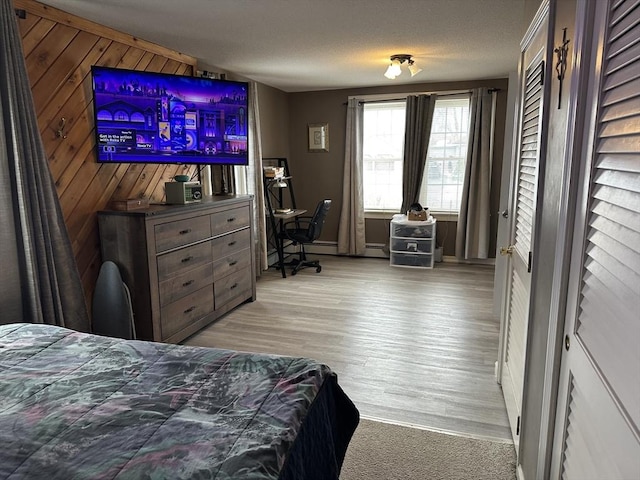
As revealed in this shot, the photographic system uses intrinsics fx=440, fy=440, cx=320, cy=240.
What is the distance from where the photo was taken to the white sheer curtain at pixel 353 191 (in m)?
5.86

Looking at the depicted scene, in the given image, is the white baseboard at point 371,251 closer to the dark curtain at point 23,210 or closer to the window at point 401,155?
the window at point 401,155

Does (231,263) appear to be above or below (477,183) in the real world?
below

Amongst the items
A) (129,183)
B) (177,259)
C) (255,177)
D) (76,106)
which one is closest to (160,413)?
(177,259)

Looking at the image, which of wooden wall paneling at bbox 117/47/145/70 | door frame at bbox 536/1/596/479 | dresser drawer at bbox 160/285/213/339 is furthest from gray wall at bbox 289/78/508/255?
door frame at bbox 536/1/596/479

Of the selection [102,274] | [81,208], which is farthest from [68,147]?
[102,274]

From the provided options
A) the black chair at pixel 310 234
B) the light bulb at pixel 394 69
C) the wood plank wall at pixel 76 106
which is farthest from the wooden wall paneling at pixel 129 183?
the light bulb at pixel 394 69

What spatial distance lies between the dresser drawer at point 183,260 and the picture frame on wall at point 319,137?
3.10 m

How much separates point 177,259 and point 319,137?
139 inches

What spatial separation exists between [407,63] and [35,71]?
119 inches

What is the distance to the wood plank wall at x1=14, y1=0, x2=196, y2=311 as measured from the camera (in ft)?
8.67

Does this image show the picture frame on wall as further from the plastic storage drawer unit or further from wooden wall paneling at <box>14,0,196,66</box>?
wooden wall paneling at <box>14,0,196,66</box>

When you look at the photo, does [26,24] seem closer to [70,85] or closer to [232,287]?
[70,85]

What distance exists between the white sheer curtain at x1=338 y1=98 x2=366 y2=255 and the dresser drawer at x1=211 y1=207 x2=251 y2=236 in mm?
2259

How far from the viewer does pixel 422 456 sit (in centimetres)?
201
